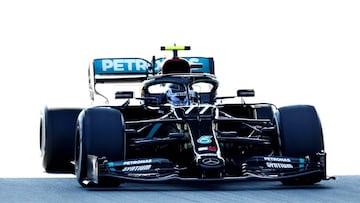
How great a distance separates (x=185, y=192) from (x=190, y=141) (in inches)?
51.3

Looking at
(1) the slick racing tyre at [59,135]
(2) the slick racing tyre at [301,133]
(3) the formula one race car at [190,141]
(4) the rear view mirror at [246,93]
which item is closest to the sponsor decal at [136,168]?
(3) the formula one race car at [190,141]

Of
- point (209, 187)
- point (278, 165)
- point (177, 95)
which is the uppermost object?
point (177, 95)

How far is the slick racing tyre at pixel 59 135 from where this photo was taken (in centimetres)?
1742

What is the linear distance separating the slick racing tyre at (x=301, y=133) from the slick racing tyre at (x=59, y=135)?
4.00 meters

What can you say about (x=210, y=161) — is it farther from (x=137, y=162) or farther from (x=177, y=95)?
(x=177, y=95)

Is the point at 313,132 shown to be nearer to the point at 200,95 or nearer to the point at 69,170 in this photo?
the point at 200,95

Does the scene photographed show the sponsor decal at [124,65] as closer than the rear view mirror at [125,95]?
No

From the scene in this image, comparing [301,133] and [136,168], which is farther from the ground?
[301,133]

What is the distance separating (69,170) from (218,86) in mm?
2759

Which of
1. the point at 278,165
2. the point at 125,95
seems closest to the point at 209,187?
the point at 278,165

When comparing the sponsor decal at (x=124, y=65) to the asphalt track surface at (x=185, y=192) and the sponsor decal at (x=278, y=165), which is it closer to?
the asphalt track surface at (x=185, y=192)

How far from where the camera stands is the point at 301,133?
47.9 ft

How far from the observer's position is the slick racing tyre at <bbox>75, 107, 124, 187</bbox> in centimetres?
1402

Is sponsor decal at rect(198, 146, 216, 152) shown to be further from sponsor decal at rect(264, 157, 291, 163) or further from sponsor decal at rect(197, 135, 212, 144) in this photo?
sponsor decal at rect(264, 157, 291, 163)
